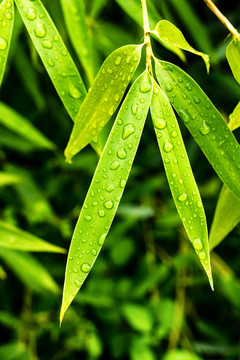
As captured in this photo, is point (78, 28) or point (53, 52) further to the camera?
point (78, 28)

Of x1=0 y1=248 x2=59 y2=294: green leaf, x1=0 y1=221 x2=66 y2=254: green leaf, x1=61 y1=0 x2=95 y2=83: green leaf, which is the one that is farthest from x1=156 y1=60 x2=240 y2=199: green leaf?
x1=0 y1=248 x2=59 y2=294: green leaf

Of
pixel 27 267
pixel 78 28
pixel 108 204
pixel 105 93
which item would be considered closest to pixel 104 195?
pixel 108 204

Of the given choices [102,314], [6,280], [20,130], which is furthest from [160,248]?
[20,130]

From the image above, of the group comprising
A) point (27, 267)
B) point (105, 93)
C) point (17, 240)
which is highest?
point (105, 93)

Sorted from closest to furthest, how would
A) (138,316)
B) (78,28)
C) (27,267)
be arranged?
(78,28), (27,267), (138,316)

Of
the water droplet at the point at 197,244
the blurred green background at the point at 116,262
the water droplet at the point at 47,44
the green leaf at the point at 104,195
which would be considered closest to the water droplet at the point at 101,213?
the green leaf at the point at 104,195

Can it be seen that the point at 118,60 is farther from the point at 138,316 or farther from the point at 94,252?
the point at 138,316

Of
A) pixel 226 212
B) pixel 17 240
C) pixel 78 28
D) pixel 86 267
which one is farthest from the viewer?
pixel 17 240
